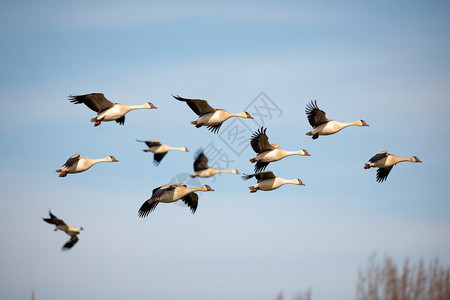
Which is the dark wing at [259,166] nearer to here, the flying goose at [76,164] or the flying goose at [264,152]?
the flying goose at [264,152]

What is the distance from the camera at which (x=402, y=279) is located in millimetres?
33000

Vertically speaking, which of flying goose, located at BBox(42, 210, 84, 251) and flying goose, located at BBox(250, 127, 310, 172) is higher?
flying goose, located at BBox(250, 127, 310, 172)

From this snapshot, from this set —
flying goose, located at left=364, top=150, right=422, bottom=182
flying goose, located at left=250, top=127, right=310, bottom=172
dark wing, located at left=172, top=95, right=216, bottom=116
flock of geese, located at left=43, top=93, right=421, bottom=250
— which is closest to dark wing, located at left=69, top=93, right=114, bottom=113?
flock of geese, located at left=43, top=93, right=421, bottom=250

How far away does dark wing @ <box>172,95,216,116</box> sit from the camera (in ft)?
99.4

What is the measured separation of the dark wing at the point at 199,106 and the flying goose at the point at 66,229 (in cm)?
732

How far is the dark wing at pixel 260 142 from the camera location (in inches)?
1208

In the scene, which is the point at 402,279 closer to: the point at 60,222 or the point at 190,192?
the point at 190,192

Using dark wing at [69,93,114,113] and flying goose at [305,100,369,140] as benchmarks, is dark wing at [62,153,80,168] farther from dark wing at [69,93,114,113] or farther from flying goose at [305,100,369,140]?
flying goose at [305,100,369,140]

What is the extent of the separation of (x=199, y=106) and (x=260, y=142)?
296 cm

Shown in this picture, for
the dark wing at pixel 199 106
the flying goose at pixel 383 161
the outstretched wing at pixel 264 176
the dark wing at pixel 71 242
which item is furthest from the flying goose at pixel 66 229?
the flying goose at pixel 383 161

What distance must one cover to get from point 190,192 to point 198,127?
2.78 meters

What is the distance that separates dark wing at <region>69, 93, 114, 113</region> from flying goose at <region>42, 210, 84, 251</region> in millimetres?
6346

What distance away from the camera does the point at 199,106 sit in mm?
30609

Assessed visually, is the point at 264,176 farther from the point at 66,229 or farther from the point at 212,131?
the point at 66,229
